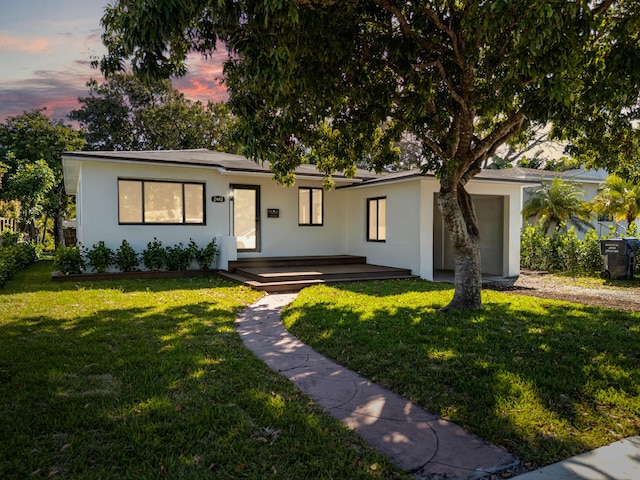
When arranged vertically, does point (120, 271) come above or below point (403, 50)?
below

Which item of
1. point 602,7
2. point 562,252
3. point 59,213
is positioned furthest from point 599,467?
point 59,213

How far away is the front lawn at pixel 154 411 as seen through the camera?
2.59m

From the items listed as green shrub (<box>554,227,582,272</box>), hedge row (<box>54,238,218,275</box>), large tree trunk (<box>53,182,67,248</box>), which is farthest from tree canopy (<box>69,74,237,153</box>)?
green shrub (<box>554,227,582,272</box>)

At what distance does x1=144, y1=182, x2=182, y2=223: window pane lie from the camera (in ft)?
39.4

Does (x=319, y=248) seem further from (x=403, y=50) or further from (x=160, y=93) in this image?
(x=160, y=93)

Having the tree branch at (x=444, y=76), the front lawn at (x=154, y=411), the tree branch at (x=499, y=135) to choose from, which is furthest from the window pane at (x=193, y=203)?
the tree branch at (x=499, y=135)

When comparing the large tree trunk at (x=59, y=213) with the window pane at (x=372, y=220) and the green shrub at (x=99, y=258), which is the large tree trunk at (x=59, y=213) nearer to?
the green shrub at (x=99, y=258)

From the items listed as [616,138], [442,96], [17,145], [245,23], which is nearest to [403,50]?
[442,96]

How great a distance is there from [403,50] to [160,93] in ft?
73.7

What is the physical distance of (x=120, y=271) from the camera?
11305 millimetres

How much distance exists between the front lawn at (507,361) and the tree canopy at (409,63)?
133 cm

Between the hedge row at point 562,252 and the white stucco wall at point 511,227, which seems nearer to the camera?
the hedge row at point 562,252

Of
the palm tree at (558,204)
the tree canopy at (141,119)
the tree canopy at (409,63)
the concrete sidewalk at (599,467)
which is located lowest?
the concrete sidewalk at (599,467)

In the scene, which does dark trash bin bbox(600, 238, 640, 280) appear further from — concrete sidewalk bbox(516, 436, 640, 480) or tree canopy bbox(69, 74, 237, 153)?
tree canopy bbox(69, 74, 237, 153)
